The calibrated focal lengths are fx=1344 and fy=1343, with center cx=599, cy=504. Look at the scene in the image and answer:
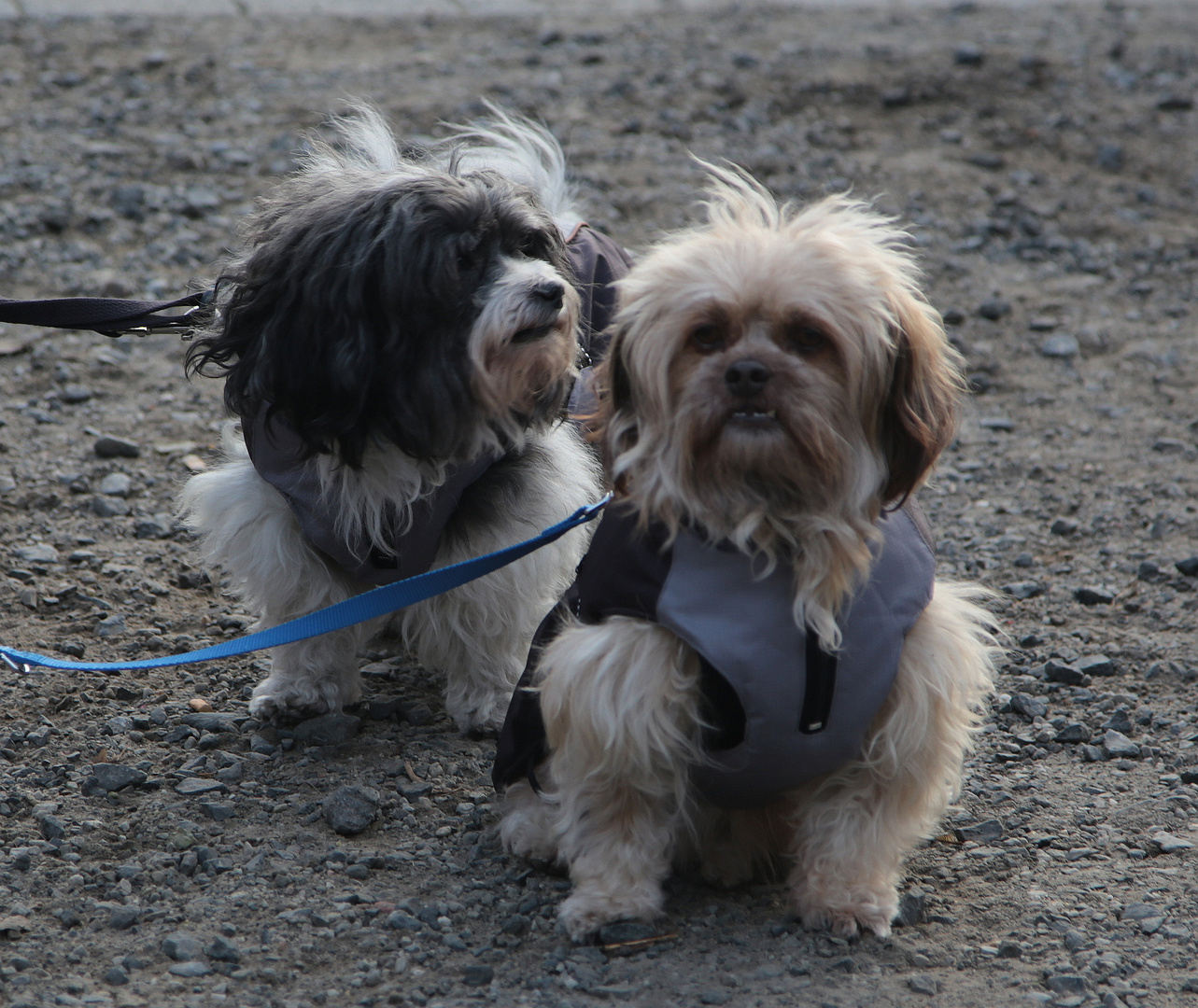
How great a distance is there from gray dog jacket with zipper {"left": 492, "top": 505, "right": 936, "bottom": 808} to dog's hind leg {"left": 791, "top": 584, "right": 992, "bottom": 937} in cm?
6

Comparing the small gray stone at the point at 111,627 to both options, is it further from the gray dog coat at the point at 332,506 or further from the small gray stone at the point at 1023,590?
the small gray stone at the point at 1023,590

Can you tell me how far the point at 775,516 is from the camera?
261cm

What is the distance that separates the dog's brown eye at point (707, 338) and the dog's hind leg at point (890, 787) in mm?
730

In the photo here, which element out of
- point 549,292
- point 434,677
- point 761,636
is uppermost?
point 549,292

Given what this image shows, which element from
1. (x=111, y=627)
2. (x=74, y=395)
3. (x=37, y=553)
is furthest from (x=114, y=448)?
(x=111, y=627)

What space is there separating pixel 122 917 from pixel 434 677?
147 cm

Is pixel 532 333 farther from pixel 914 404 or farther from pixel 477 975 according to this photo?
pixel 477 975

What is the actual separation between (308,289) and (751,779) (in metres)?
1.60

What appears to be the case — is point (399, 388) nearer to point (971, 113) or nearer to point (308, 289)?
point (308, 289)

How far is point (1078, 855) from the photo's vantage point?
312 cm

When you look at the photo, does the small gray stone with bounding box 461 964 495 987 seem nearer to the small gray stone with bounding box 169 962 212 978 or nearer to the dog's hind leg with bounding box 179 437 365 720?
the small gray stone with bounding box 169 962 212 978

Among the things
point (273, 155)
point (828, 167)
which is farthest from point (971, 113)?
point (273, 155)

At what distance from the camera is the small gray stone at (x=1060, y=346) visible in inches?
254

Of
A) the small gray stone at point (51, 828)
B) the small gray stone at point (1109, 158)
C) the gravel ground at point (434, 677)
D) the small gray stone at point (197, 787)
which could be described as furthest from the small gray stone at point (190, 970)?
the small gray stone at point (1109, 158)
